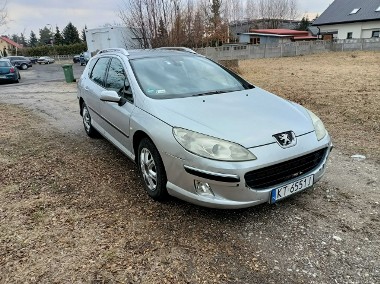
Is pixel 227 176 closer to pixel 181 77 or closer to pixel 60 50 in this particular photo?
pixel 181 77

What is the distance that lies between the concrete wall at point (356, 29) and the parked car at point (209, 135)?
4156cm

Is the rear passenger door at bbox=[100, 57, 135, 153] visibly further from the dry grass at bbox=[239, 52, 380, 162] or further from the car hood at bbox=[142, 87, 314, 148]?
the dry grass at bbox=[239, 52, 380, 162]

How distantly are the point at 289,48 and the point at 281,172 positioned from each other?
97.2 feet

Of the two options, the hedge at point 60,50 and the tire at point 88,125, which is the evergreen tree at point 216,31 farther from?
the tire at point 88,125

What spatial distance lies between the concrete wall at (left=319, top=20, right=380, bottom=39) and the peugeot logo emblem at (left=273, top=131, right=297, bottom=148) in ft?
139

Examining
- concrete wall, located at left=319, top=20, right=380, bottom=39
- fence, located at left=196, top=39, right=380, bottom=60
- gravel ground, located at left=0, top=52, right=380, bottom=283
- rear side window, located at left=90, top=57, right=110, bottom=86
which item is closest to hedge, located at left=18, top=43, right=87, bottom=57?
fence, located at left=196, top=39, right=380, bottom=60

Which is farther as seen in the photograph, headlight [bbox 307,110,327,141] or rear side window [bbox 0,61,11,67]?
rear side window [bbox 0,61,11,67]

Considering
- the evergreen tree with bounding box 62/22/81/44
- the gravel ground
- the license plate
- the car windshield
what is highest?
the evergreen tree with bounding box 62/22/81/44

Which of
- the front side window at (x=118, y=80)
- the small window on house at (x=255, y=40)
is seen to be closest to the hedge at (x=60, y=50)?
the small window on house at (x=255, y=40)

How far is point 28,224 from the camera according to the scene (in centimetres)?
333

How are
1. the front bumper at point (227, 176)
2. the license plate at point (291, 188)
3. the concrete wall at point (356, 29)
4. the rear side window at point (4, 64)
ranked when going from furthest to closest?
1. the concrete wall at point (356, 29)
2. the rear side window at point (4, 64)
3. the license plate at point (291, 188)
4. the front bumper at point (227, 176)

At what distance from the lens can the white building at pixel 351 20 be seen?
126 ft

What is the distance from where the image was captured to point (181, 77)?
164 inches

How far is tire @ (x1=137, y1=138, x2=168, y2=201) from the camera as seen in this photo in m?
3.35
